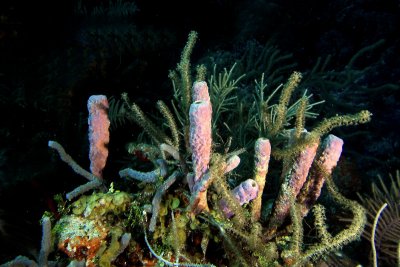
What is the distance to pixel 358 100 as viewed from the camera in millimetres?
3885

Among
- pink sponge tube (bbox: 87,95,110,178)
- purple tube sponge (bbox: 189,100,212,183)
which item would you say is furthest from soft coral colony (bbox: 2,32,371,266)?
pink sponge tube (bbox: 87,95,110,178)

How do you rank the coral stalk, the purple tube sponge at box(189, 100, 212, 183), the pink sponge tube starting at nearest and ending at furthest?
the purple tube sponge at box(189, 100, 212, 183), the coral stalk, the pink sponge tube

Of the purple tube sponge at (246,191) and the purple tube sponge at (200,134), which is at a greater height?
the purple tube sponge at (200,134)

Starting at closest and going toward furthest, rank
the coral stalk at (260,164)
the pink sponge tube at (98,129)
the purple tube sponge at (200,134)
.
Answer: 1. the purple tube sponge at (200,134)
2. the coral stalk at (260,164)
3. the pink sponge tube at (98,129)

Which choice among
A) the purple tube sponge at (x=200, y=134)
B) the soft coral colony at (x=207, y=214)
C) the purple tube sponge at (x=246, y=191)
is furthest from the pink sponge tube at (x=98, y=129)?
the purple tube sponge at (x=246, y=191)

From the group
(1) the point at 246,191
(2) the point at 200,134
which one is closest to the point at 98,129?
(2) the point at 200,134

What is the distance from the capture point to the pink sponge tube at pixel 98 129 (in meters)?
2.47

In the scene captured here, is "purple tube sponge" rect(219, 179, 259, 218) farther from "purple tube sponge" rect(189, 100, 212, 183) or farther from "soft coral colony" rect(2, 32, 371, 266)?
"purple tube sponge" rect(189, 100, 212, 183)

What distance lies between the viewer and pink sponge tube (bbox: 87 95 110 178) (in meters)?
2.47

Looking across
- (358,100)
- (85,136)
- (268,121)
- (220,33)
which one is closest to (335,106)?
(358,100)

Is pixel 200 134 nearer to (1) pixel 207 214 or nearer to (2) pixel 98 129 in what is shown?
(1) pixel 207 214

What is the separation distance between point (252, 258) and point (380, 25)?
362 centimetres

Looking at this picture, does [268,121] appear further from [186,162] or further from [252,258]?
[252,258]

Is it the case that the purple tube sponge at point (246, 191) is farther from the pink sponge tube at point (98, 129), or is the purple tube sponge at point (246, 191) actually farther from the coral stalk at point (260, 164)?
the pink sponge tube at point (98, 129)
